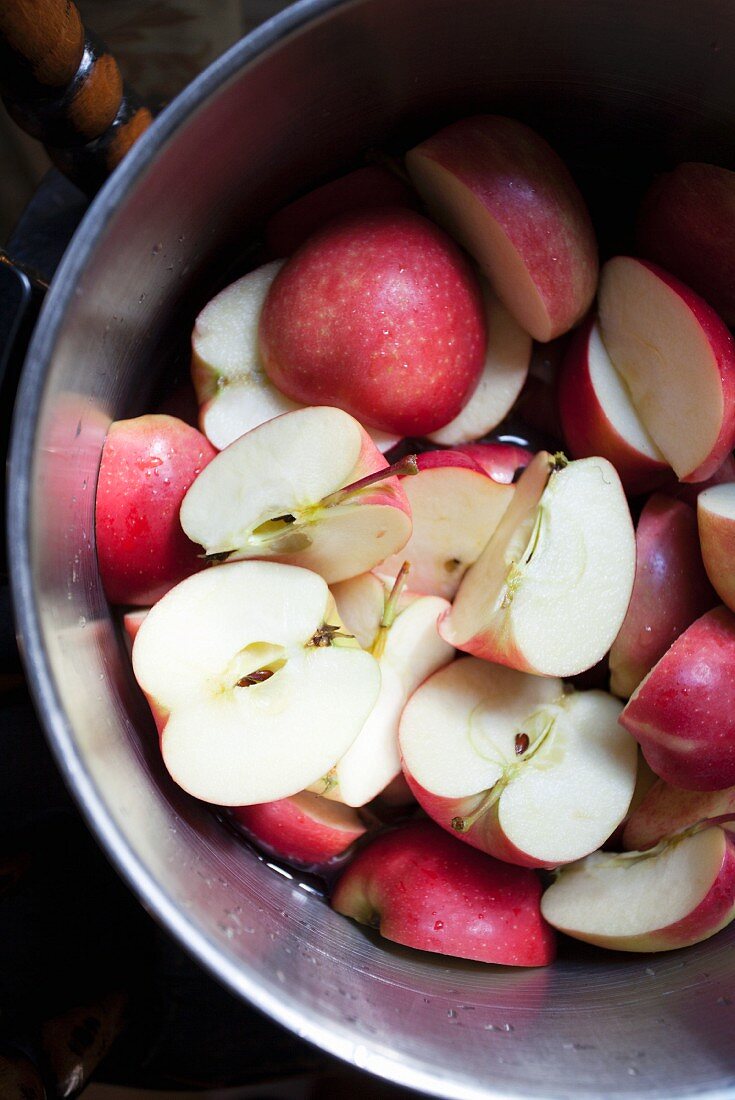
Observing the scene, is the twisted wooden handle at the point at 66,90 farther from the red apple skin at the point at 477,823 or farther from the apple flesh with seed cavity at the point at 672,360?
the red apple skin at the point at 477,823

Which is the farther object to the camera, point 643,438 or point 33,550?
point 643,438

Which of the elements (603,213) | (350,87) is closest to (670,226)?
(603,213)

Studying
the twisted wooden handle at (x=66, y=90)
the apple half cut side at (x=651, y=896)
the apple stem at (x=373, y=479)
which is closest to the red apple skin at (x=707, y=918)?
the apple half cut side at (x=651, y=896)

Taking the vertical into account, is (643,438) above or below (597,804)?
above

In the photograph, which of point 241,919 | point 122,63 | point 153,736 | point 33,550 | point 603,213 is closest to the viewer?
point 33,550

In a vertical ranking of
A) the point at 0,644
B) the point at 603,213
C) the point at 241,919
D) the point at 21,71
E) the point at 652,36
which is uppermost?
the point at 21,71

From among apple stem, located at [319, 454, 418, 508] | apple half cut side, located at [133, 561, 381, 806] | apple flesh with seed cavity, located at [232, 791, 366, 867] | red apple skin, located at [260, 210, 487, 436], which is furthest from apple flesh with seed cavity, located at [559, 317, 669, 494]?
apple flesh with seed cavity, located at [232, 791, 366, 867]

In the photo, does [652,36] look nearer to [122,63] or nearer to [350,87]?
[350,87]

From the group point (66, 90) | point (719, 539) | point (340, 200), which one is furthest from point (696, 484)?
point (66, 90)
